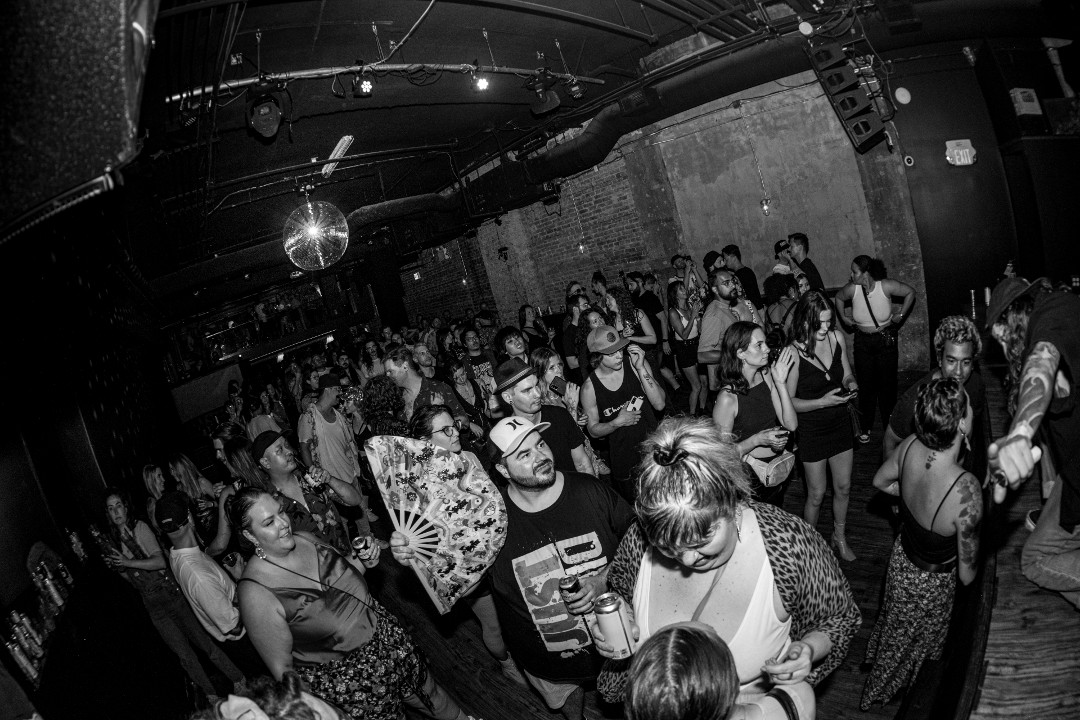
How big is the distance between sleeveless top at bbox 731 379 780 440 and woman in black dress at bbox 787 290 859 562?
0.35m

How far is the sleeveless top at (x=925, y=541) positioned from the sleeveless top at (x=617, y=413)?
137cm

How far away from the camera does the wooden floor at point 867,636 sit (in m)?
1.70

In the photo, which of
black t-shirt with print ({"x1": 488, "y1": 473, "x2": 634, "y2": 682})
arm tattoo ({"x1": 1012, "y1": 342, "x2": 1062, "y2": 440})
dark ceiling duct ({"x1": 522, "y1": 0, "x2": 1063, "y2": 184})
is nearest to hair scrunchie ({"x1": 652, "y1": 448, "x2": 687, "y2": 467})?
black t-shirt with print ({"x1": 488, "y1": 473, "x2": 634, "y2": 682})

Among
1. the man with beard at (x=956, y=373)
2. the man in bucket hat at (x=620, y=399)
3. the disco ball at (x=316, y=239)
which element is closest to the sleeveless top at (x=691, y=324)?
the man in bucket hat at (x=620, y=399)

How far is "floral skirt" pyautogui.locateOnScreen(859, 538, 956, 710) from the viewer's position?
93.4 inches

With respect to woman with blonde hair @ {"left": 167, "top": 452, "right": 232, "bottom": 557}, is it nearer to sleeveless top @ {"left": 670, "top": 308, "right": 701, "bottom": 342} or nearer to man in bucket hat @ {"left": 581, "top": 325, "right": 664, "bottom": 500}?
man in bucket hat @ {"left": 581, "top": 325, "right": 664, "bottom": 500}

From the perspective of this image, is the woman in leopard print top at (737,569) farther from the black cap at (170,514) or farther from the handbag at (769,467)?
the black cap at (170,514)

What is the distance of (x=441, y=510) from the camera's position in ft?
7.52

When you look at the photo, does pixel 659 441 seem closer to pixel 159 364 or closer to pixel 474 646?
pixel 474 646

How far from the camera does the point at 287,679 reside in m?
1.48

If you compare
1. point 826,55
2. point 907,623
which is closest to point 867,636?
point 907,623

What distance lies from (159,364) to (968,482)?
→ 11.5 meters

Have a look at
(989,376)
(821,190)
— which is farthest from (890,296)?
(821,190)

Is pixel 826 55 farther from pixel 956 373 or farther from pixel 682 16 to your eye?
pixel 956 373
